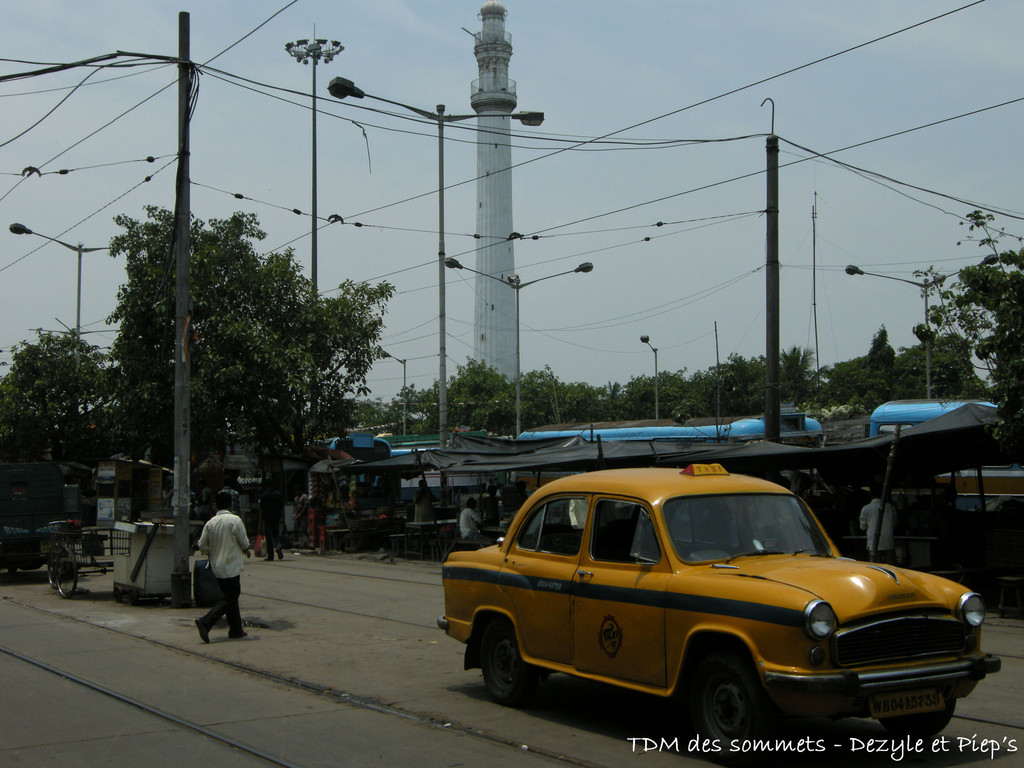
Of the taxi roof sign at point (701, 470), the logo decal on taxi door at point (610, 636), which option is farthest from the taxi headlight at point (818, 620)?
the taxi roof sign at point (701, 470)

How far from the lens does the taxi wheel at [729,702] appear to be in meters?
5.86

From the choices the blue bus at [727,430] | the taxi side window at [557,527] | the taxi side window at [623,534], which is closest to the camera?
the taxi side window at [623,534]

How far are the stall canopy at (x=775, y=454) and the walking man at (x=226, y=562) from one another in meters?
7.85

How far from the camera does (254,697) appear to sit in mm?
8602

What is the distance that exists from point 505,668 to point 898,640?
325 centimetres

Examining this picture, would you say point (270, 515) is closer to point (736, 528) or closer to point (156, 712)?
point (156, 712)

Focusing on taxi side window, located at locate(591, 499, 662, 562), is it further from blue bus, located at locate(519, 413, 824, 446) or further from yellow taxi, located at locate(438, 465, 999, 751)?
blue bus, located at locate(519, 413, 824, 446)

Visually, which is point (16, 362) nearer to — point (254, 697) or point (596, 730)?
point (254, 697)

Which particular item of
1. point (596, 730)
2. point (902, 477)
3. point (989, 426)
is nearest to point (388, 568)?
point (902, 477)

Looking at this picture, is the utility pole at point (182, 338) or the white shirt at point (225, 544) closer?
the white shirt at point (225, 544)

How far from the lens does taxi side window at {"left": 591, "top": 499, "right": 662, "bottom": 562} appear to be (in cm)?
689

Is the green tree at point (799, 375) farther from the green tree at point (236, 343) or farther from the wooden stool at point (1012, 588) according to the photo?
the wooden stool at point (1012, 588)

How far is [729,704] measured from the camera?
20.1 ft

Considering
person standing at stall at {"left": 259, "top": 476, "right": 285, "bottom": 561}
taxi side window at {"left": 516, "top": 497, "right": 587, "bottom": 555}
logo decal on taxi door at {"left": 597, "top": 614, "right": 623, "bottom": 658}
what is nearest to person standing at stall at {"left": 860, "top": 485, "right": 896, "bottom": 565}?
taxi side window at {"left": 516, "top": 497, "right": 587, "bottom": 555}
